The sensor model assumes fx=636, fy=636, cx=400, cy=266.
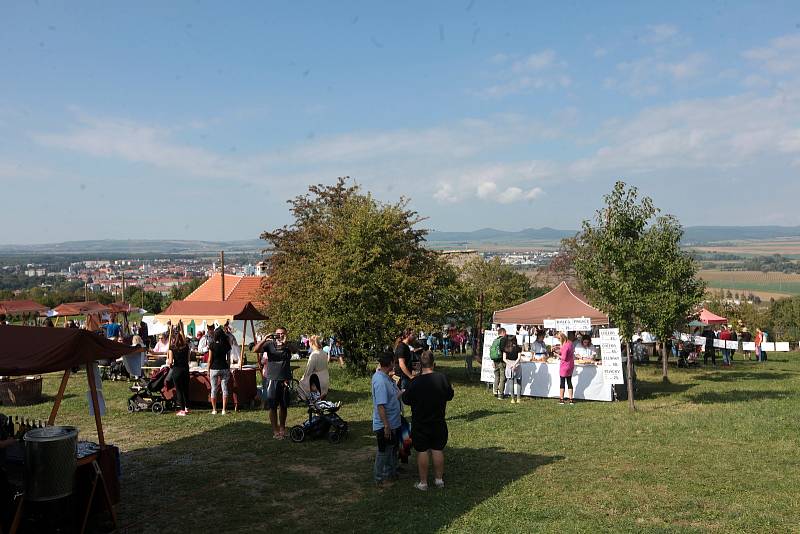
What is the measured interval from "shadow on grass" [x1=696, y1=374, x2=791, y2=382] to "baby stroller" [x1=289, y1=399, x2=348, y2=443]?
42.8 ft

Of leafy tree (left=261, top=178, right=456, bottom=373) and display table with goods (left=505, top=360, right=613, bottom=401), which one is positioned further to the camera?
leafy tree (left=261, top=178, right=456, bottom=373)

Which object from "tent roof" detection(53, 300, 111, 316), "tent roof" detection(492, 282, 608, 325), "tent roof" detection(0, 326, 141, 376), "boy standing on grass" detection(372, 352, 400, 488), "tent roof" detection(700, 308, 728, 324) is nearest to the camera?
"tent roof" detection(0, 326, 141, 376)

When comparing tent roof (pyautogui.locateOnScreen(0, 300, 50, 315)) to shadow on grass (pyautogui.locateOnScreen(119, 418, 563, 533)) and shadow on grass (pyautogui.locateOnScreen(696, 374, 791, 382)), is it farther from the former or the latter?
shadow on grass (pyautogui.locateOnScreen(696, 374, 791, 382))

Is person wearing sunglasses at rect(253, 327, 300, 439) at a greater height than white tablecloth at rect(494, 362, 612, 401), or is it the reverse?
person wearing sunglasses at rect(253, 327, 300, 439)

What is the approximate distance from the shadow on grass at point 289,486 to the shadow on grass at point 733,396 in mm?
7066

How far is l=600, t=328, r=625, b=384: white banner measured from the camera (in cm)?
1415

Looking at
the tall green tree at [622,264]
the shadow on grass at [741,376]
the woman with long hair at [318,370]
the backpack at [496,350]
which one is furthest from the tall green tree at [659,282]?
the woman with long hair at [318,370]

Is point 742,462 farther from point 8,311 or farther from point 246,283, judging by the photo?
point 246,283

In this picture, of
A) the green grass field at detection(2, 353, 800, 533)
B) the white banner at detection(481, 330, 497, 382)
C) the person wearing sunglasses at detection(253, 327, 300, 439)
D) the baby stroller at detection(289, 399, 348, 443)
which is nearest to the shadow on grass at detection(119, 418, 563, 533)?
the green grass field at detection(2, 353, 800, 533)

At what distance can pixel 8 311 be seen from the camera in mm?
29938

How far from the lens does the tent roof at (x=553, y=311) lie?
1922 centimetres

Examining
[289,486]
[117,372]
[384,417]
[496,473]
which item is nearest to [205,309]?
[117,372]

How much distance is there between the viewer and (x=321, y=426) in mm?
10125

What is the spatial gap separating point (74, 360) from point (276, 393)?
4.45m
